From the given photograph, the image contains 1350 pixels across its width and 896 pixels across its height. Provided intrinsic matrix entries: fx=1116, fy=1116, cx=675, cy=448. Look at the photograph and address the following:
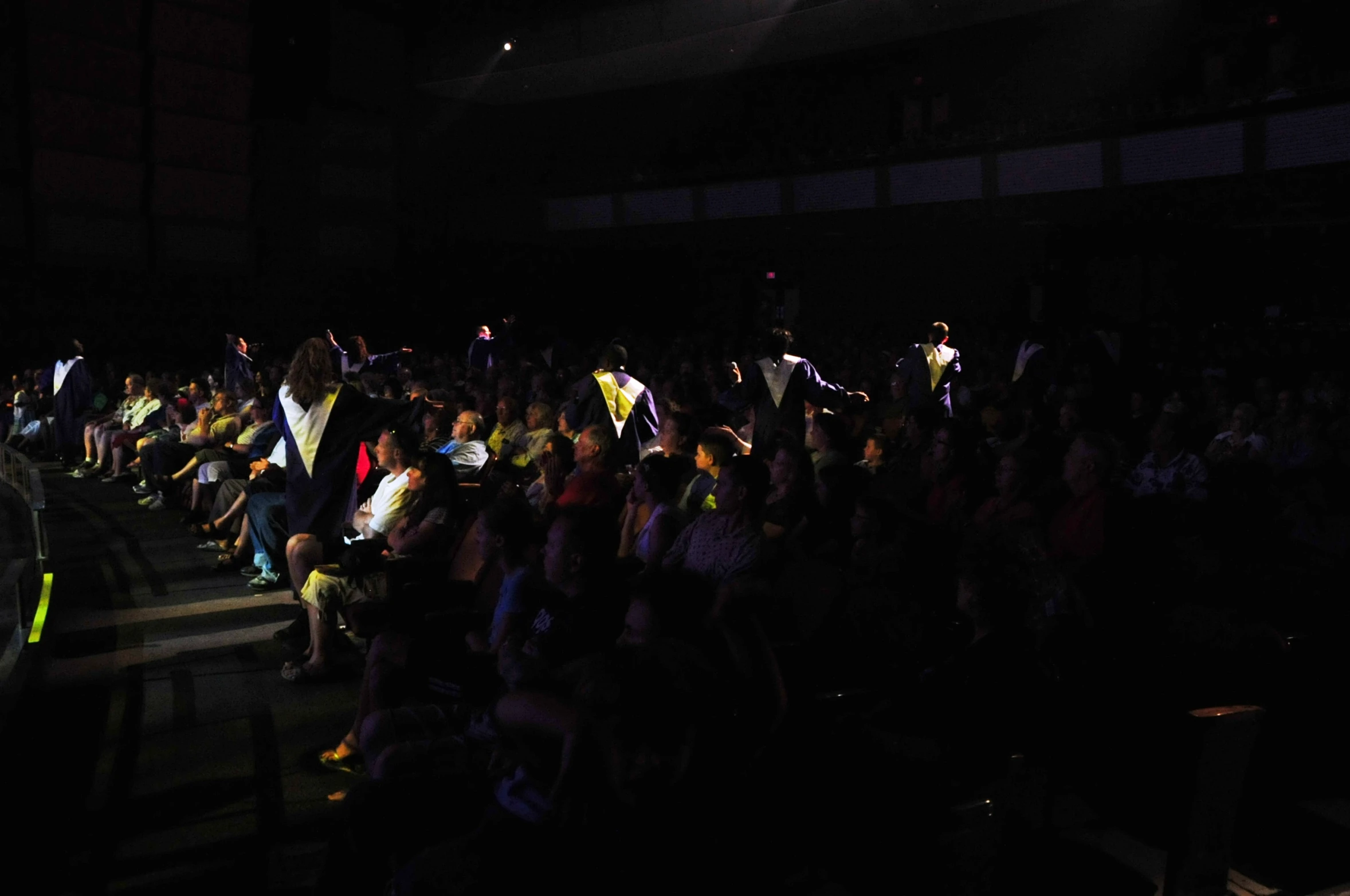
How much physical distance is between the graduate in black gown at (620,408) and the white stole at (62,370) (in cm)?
698

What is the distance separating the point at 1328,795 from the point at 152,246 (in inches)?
601

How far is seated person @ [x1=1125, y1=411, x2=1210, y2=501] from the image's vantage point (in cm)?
524

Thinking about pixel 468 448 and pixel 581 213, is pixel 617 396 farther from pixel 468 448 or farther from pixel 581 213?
pixel 581 213

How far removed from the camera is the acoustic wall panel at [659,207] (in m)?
19.6

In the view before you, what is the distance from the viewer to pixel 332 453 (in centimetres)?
515

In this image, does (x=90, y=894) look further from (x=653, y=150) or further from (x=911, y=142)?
(x=653, y=150)

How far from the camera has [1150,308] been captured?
13.2m

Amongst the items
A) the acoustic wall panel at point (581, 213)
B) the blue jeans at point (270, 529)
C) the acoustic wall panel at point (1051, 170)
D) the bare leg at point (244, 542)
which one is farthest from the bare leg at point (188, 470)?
the acoustic wall panel at point (581, 213)

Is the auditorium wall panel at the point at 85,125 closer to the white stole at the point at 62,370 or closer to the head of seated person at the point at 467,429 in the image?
the white stole at the point at 62,370

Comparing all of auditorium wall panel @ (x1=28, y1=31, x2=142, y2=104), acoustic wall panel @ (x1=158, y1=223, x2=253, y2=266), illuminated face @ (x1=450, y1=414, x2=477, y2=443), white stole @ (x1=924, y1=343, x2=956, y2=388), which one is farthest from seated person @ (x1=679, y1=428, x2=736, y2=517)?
acoustic wall panel @ (x1=158, y1=223, x2=253, y2=266)

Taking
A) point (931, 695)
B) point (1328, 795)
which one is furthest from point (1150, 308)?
point (931, 695)

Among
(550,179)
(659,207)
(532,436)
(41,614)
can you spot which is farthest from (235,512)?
(550,179)

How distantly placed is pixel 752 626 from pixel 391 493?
9.09 feet

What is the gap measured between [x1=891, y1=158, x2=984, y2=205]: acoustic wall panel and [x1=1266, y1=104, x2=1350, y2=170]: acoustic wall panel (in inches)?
153
